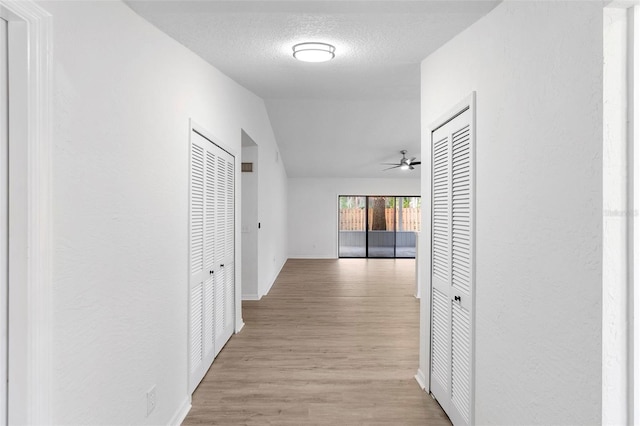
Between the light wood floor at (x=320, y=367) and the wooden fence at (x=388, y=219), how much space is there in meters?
4.94

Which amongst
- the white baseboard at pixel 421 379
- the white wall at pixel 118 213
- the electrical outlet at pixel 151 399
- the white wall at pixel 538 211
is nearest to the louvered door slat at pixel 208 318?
the white wall at pixel 118 213

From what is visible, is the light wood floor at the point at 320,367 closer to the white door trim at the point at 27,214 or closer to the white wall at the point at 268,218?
the white wall at the point at 268,218

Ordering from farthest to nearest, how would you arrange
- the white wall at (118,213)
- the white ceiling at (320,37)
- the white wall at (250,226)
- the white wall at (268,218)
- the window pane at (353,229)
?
the window pane at (353,229)
the white wall at (268,218)
the white wall at (250,226)
the white ceiling at (320,37)
the white wall at (118,213)

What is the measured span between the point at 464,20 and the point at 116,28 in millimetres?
1735

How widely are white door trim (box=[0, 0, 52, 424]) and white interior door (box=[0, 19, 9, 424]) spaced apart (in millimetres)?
15

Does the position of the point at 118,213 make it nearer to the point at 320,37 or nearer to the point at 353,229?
the point at 320,37

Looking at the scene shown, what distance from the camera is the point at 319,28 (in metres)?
2.35

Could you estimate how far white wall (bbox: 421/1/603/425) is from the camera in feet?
4.18

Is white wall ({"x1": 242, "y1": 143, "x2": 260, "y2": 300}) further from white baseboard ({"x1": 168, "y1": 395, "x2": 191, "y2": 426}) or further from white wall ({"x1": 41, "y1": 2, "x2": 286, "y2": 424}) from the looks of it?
white baseboard ({"x1": 168, "y1": 395, "x2": 191, "y2": 426})

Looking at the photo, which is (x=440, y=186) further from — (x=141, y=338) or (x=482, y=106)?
(x=141, y=338)

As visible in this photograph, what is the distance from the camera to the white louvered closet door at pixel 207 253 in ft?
9.37

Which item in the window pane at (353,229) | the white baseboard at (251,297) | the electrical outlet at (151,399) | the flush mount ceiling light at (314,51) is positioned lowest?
the white baseboard at (251,297)

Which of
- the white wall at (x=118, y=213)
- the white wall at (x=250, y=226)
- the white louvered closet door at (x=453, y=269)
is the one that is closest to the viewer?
the white wall at (x=118, y=213)

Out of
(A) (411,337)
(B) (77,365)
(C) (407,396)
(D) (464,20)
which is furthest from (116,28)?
(A) (411,337)
